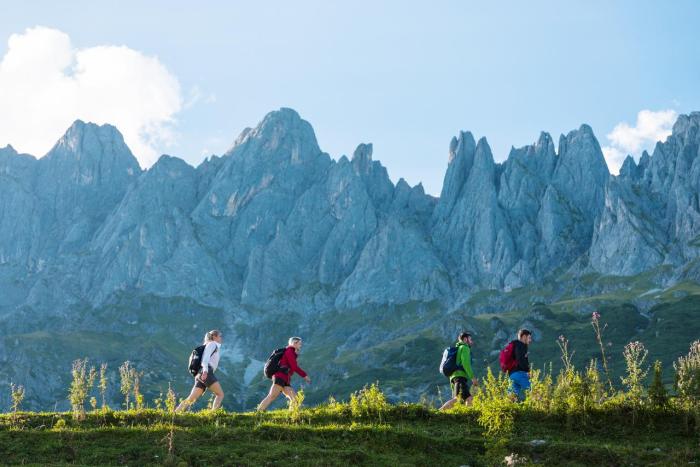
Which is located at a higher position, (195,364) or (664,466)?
(195,364)

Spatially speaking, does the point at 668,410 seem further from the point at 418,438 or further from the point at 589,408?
the point at 418,438

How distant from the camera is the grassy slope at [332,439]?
50.6ft

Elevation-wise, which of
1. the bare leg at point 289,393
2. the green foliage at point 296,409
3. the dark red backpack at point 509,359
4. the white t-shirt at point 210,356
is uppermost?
the white t-shirt at point 210,356

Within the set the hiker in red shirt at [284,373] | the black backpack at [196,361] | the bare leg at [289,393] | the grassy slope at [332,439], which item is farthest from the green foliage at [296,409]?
the black backpack at [196,361]

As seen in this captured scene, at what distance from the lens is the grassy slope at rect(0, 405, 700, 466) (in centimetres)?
1543

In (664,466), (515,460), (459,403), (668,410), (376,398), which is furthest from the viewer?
(459,403)

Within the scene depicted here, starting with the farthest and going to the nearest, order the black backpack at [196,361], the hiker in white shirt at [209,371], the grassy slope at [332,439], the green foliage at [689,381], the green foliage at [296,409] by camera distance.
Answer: the black backpack at [196,361], the hiker in white shirt at [209,371], the green foliage at [296,409], the green foliage at [689,381], the grassy slope at [332,439]

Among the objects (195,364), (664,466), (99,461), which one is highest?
(195,364)

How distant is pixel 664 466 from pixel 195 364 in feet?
45.7

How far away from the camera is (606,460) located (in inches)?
592

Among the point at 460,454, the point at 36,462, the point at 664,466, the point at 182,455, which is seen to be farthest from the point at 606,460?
the point at 36,462

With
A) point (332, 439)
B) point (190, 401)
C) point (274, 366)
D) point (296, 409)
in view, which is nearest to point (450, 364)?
point (274, 366)

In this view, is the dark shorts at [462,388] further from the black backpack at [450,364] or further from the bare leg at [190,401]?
the bare leg at [190,401]

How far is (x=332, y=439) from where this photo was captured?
1736 cm
